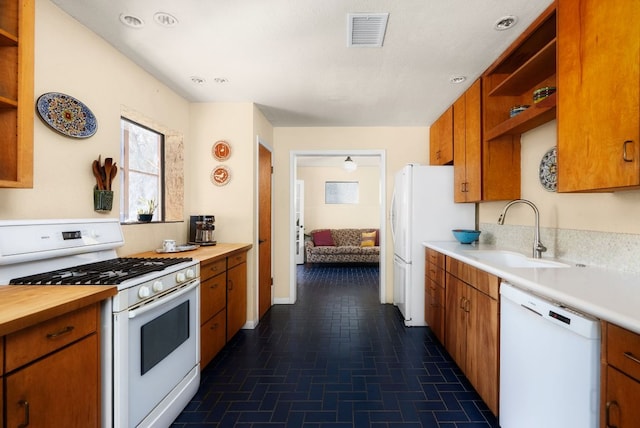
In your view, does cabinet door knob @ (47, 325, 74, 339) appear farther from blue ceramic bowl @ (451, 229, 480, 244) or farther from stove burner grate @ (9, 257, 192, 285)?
blue ceramic bowl @ (451, 229, 480, 244)

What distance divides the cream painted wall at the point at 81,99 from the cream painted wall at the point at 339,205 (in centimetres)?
499

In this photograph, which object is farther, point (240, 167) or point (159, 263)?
point (240, 167)

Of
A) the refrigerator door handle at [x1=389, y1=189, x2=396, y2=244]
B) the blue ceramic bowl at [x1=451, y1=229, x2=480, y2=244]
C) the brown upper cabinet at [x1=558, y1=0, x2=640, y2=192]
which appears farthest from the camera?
the refrigerator door handle at [x1=389, y1=189, x2=396, y2=244]

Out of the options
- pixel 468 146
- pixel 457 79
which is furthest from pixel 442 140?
pixel 457 79

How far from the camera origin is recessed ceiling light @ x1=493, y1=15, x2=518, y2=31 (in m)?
1.83

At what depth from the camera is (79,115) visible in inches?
73.4

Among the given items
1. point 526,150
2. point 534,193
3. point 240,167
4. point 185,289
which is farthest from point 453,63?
point 185,289

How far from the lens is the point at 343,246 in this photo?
6.75 metres

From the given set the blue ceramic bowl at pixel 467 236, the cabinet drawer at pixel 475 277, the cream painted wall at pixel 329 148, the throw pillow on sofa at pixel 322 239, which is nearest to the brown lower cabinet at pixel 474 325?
the cabinet drawer at pixel 475 277

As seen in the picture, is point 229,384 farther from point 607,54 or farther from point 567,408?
point 607,54

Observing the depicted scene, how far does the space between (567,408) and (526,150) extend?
1.96 m

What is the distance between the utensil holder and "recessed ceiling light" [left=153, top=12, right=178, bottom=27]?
112 cm

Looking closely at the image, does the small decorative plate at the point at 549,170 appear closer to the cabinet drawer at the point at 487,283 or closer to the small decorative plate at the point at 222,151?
the cabinet drawer at the point at 487,283

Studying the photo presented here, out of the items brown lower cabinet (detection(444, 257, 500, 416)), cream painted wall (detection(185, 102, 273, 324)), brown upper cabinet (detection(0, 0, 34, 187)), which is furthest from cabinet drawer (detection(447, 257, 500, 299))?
brown upper cabinet (detection(0, 0, 34, 187))
